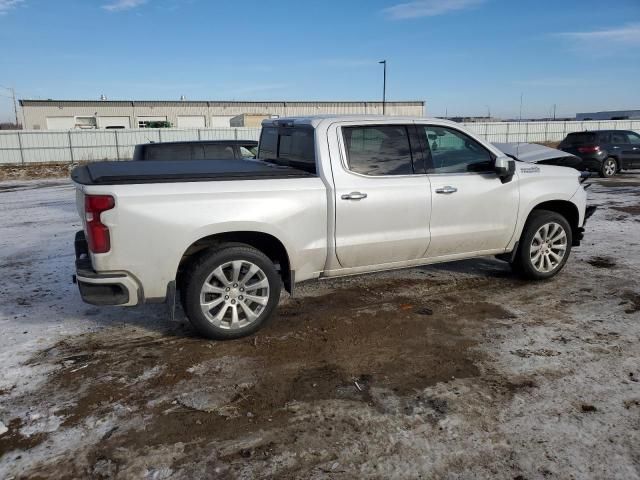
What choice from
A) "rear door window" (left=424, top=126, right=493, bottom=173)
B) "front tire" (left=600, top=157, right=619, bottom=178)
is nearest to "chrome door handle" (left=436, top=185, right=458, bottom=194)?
"rear door window" (left=424, top=126, right=493, bottom=173)

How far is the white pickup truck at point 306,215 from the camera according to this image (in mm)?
3895

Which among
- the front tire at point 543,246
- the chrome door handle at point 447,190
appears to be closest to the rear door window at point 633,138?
the front tire at point 543,246

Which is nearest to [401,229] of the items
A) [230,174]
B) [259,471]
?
[230,174]

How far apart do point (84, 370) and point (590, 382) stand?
3.62 m

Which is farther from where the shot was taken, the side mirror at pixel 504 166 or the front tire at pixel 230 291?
the side mirror at pixel 504 166

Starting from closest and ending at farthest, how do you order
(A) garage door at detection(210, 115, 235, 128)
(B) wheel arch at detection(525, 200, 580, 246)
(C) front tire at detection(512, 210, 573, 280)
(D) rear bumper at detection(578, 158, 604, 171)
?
1. (C) front tire at detection(512, 210, 573, 280)
2. (B) wheel arch at detection(525, 200, 580, 246)
3. (D) rear bumper at detection(578, 158, 604, 171)
4. (A) garage door at detection(210, 115, 235, 128)

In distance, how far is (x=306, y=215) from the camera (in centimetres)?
441

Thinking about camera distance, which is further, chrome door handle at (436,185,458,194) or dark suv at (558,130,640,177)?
dark suv at (558,130,640,177)

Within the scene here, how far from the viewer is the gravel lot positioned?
9.18ft

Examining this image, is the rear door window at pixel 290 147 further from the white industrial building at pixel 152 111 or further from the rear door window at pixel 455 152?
the white industrial building at pixel 152 111

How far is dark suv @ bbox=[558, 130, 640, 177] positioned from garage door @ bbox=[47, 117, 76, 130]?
49215 millimetres

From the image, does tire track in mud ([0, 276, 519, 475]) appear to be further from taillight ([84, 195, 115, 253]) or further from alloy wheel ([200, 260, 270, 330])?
taillight ([84, 195, 115, 253])

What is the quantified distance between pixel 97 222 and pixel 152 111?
55.8 meters

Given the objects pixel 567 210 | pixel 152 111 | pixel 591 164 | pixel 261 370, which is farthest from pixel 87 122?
pixel 261 370
